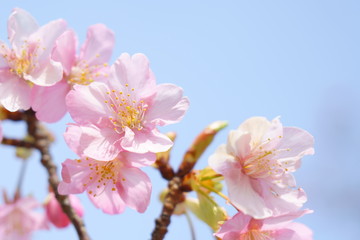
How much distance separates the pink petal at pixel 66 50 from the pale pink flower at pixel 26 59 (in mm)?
39

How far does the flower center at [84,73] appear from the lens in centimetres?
212

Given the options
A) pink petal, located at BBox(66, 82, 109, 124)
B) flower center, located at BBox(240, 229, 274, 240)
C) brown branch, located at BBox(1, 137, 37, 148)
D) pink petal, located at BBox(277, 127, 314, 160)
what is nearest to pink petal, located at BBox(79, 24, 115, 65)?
pink petal, located at BBox(66, 82, 109, 124)

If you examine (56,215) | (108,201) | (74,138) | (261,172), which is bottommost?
(56,215)

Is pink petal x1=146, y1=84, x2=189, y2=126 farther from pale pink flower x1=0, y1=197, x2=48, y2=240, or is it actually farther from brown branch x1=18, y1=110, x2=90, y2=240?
pale pink flower x1=0, y1=197, x2=48, y2=240

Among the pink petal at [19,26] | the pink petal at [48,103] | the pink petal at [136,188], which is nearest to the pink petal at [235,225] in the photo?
the pink petal at [136,188]

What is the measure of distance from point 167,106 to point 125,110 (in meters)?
0.16

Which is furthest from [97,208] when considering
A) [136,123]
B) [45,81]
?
[45,81]

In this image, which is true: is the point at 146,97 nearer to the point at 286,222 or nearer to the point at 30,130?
the point at 286,222

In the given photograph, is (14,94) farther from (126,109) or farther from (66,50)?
(126,109)

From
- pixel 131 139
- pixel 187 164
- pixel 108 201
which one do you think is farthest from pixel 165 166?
pixel 131 139

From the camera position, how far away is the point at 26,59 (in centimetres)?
205

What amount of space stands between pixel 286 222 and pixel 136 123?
2.15 ft

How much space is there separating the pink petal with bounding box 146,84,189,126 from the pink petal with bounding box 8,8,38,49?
640mm

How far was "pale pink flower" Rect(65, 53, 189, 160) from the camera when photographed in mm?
1733
